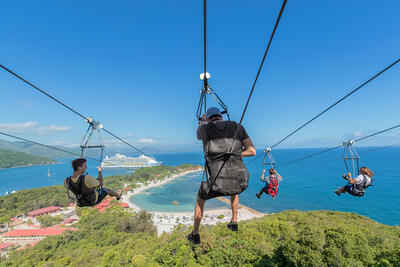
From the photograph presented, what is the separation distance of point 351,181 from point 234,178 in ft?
25.0

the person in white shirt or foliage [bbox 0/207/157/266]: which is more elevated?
the person in white shirt

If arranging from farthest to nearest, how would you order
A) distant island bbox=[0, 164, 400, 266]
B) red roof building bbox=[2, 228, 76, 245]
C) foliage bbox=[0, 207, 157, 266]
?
red roof building bbox=[2, 228, 76, 245]
foliage bbox=[0, 207, 157, 266]
distant island bbox=[0, 164, 400, 266]

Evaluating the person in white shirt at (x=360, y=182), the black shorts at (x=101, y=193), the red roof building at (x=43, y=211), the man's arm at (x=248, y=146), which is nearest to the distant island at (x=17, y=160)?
the red roof building at (x=43, y=211)

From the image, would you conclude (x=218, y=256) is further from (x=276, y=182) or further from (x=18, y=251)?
(x=18, y=251)

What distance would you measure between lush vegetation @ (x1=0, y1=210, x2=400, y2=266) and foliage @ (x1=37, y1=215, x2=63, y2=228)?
25.8 feet

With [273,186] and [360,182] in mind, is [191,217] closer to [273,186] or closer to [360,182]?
[273,186]

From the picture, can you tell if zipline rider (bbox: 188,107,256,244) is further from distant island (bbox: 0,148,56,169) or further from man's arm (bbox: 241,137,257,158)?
distant island (bbox: 0,148,56,169)

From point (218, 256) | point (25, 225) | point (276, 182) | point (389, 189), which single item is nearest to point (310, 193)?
point (389, 189)

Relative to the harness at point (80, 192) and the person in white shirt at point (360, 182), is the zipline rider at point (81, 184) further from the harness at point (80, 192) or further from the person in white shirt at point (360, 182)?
the person in white shirt at point (360, 182)

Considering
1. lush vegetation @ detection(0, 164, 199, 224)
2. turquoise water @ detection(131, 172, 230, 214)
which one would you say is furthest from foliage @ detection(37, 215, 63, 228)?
turquoise water @ detection(131, 172, 230, 214)

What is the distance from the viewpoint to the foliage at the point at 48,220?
35.2 meters

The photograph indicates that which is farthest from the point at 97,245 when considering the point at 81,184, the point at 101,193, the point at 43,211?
the point at 81,184

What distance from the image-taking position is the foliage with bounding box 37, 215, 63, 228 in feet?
115

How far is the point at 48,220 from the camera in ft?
119
